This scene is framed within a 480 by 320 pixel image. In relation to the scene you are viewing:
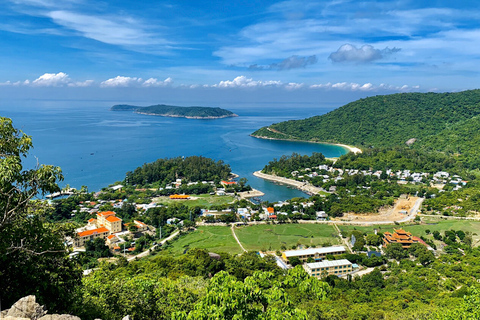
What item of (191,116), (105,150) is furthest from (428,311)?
(191,116)

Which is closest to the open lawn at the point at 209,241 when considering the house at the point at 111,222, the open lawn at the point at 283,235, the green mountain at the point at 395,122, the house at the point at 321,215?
the open lawn at the point at 283,235

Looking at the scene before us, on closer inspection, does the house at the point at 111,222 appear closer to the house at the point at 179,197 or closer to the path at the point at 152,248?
the path at the point at 152,248

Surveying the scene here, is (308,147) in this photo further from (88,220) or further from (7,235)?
(7,235)

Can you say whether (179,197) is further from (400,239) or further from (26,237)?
(26,237)

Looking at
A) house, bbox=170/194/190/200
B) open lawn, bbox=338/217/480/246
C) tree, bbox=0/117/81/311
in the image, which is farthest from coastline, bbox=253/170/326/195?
tree, bbox=0/117/81/311

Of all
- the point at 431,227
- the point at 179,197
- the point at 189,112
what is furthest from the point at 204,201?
the point at 189,112
